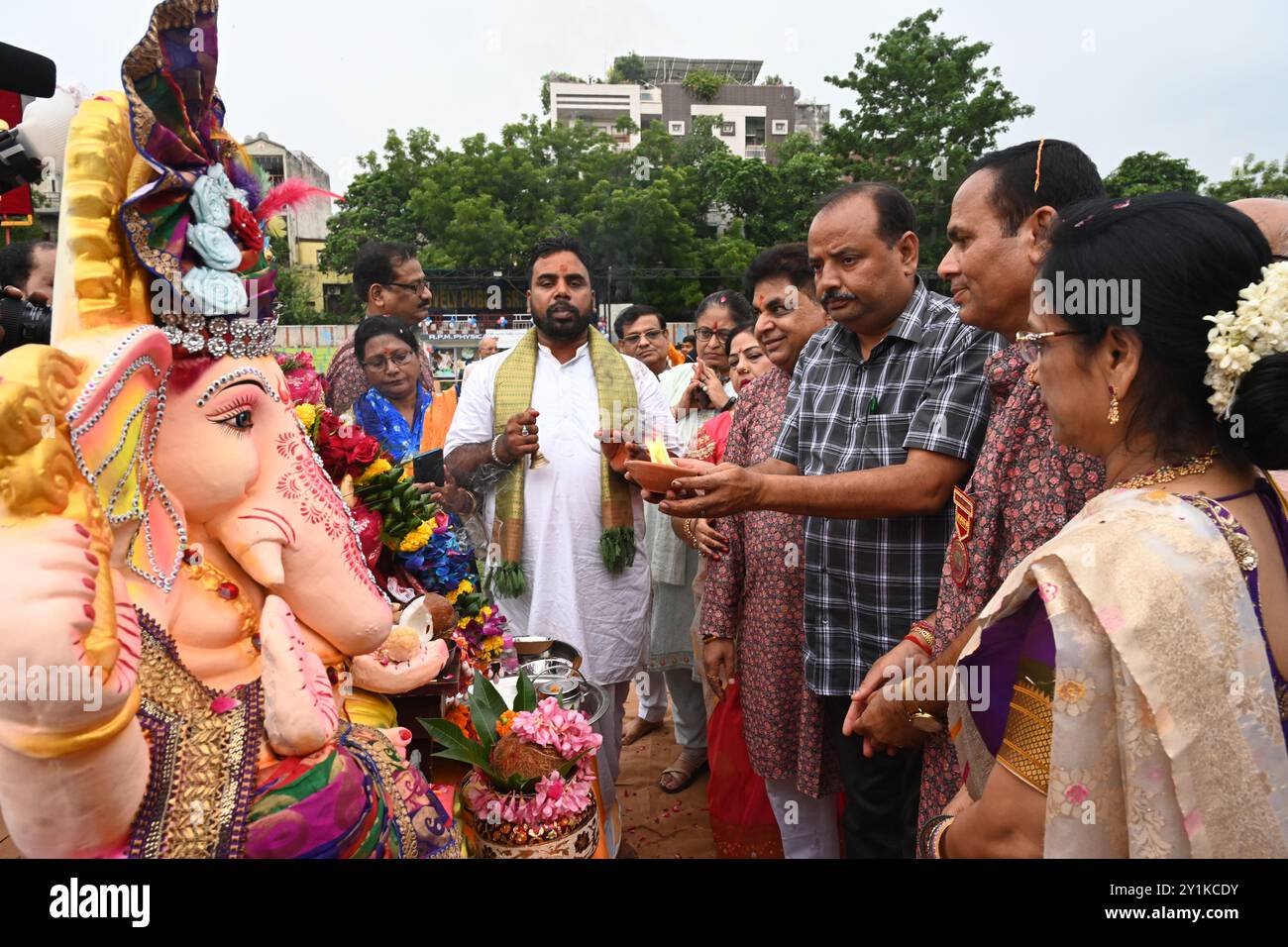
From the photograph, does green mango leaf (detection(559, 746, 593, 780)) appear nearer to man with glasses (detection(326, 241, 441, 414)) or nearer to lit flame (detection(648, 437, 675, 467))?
lit flame (detection(648, 437, 675, 467))

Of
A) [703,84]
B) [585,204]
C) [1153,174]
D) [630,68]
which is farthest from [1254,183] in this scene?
[630,68]

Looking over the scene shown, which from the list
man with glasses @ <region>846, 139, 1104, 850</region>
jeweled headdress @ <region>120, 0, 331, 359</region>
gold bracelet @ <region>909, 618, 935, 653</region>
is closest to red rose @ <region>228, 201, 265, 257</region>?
jeweled headdress @ <region>120, 0, 331, 359</region>

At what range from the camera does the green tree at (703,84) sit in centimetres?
4938

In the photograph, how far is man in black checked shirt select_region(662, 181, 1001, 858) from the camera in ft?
8.09

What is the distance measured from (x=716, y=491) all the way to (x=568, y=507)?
1.56m

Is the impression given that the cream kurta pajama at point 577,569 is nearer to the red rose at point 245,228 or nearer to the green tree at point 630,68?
the red rose at point 245,228

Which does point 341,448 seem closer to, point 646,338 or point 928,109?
point 646,338

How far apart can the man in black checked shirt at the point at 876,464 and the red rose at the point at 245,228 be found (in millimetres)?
1446

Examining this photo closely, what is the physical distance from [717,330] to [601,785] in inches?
144

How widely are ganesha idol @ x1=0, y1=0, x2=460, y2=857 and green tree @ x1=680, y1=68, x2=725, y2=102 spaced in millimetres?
53084

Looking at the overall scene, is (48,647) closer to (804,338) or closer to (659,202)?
(804,338)

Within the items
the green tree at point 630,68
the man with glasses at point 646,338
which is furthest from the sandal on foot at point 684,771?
the green tree at point 630,68

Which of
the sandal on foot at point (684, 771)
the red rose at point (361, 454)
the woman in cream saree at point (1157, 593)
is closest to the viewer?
the woman in cream saree at point (1157, 593)

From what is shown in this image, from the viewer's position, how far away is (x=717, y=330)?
18.9 ft
